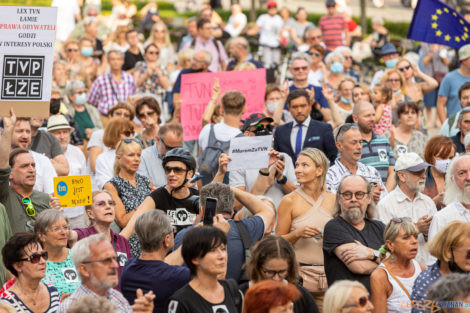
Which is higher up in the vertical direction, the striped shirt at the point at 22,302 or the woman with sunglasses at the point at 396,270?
the woman with sunglasses at the point at 396,270

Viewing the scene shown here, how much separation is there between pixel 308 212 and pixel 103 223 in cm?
173

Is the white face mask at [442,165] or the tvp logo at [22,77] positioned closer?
the tvp logo at [22,77]

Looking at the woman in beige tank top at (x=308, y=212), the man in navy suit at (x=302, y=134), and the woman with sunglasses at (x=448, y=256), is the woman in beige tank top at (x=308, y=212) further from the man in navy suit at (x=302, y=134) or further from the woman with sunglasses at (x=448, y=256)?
the man in navy suit at (x=302, y=134)

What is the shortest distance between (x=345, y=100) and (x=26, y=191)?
557 centimetres

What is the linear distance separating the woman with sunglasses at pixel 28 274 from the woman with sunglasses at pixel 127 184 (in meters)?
1.92

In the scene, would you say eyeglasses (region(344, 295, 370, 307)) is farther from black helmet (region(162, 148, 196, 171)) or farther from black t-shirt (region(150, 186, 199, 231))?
black helmet (region(162, 148, 196, 171))

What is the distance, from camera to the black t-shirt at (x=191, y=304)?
5.79 metres

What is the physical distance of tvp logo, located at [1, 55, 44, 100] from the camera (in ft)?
27.6

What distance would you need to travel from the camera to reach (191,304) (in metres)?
5.79

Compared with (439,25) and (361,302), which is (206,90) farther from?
(361,302)

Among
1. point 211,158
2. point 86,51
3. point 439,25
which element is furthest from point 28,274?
point 86,51

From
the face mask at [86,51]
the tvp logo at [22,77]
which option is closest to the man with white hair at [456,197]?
the tvp logo at [22,77]

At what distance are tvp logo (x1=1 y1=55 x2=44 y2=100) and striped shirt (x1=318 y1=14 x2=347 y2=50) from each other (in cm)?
1133

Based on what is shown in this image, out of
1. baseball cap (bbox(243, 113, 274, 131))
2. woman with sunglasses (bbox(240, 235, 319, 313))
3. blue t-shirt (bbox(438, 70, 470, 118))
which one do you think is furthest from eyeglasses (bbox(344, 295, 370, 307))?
blue t-shirt (bbox(438, 70, 470, 118))
